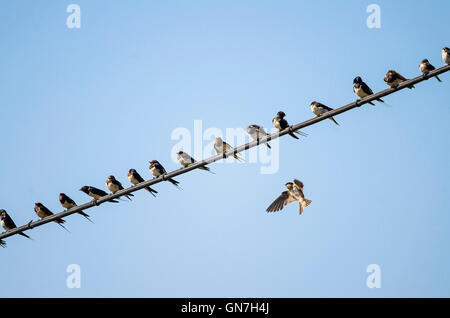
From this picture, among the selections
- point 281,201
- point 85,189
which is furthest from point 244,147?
point 85,189

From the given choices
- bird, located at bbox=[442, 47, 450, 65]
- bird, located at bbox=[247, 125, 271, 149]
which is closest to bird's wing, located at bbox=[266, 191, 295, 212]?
bird, located at bbox=[247, 125, 271, 149]

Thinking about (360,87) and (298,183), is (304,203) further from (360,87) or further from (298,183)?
(360,87)

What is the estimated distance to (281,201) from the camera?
55.9 ft

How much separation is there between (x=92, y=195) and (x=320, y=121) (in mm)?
8586

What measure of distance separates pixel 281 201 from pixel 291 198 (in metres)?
0.31

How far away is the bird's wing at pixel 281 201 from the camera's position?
16.7m

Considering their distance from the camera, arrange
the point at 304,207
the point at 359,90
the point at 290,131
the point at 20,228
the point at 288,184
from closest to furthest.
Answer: the point at 290,131 → the point at 20,228 → the point at 359,90 → the point at 304,207 → the point at 288,184

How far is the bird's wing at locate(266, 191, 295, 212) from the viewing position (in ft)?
54.9

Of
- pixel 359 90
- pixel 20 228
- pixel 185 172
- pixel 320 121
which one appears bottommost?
pixel 20 228

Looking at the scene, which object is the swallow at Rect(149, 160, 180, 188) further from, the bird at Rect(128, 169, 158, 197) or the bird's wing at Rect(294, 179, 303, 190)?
the bird's wing at Rect(294, 179, 303, 190)

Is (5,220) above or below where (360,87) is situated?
below

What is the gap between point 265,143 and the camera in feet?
32.9

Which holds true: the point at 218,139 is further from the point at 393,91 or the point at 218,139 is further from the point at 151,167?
the point at 393,91
